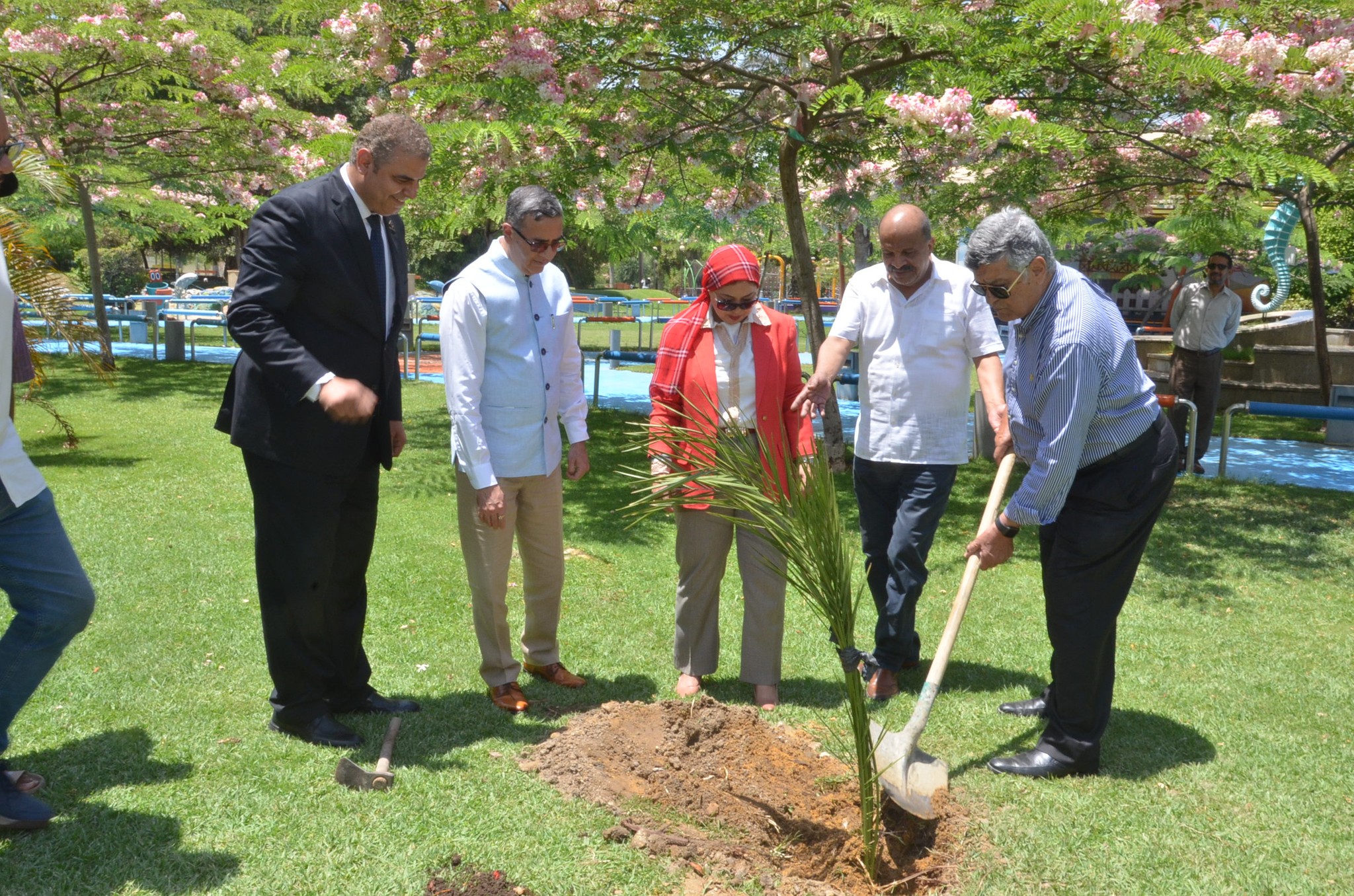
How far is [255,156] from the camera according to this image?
14844 millimetres

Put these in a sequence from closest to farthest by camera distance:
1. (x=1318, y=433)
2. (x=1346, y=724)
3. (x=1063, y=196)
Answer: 1. (x=1346, y=724)
2. (x=1063, y=196)
3. (x=1318, y=433)

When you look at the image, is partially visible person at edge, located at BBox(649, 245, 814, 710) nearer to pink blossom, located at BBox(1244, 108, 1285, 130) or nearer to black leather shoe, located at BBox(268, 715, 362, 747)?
black leather shoe, located at BBox(268, 715, 362, 747)

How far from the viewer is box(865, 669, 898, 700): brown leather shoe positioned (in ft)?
15.5

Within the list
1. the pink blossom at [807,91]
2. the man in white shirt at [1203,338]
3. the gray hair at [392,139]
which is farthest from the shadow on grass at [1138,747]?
the man in white shirt at [1203,338]

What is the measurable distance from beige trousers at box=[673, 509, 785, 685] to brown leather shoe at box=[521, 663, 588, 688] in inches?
19.7

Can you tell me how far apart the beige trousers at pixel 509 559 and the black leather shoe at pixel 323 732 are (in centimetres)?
65

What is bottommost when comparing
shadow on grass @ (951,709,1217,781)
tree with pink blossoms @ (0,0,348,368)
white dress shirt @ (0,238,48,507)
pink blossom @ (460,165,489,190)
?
shadow on grass @ (951,709,1217,781)

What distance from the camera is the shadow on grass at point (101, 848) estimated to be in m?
2.96

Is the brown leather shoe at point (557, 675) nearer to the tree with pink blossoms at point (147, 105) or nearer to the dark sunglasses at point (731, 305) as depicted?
the dark sunglasses at point (731, 305)

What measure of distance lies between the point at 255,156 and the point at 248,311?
12.6m

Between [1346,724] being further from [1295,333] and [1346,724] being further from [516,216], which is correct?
[1295,333]

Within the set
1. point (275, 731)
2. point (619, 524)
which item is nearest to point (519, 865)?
point (275, 731)

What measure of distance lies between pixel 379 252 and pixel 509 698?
1.88m

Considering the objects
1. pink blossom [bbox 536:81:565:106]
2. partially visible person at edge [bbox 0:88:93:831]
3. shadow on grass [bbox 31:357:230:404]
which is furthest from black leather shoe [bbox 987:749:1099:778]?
shadow on grass [bbox 31:357:230:404]
